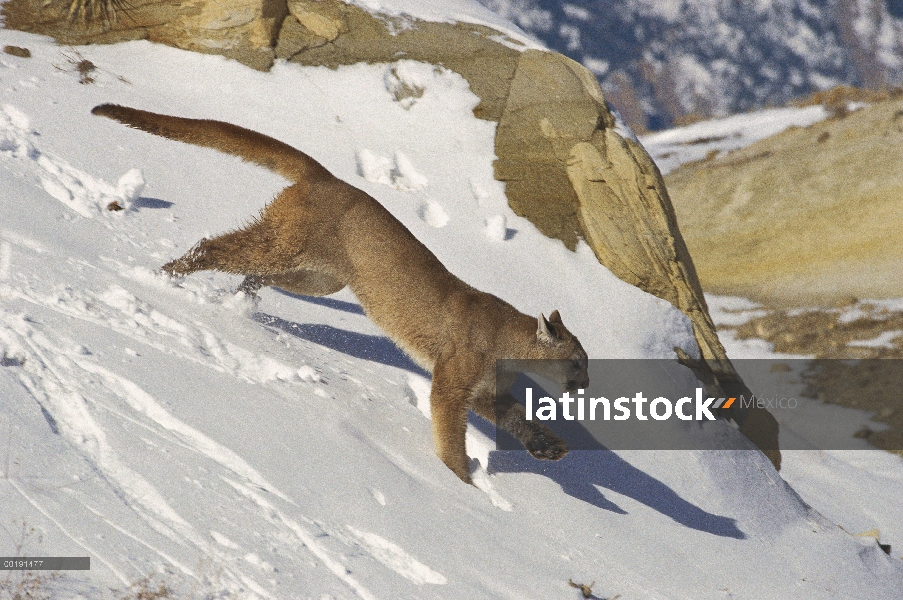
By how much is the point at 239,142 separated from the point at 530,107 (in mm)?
4274

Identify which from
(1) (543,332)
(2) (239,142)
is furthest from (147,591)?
(2) (239,142)

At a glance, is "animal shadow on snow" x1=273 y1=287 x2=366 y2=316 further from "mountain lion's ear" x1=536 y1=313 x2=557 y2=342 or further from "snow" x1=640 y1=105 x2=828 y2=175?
"snow" x1=640 y1=105 x2=828 y2=175

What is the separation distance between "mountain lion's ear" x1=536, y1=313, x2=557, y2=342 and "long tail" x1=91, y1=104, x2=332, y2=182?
1749 millimetres

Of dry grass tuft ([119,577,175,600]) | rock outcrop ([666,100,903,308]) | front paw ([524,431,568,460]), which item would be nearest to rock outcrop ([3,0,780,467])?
front paw ([524,431,568,460])

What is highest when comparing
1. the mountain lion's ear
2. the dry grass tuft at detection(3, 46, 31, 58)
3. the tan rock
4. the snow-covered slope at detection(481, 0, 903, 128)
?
the snow-covered slope at detection(481, 0, 903, 128)

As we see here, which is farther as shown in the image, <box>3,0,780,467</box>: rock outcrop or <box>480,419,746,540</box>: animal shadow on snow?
<box>3,0,780,467</box>: rock outcrop

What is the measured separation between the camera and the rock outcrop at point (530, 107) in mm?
8367

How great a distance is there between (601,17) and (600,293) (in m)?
43.3

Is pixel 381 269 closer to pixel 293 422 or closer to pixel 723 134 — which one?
pixel 293 422

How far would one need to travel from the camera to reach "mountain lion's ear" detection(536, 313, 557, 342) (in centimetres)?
532

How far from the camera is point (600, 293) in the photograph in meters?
8.07

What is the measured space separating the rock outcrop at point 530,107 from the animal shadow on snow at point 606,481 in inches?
79.3

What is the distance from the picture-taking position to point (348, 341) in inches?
248

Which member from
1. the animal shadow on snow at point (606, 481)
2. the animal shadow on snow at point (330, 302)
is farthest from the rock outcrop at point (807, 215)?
the animal shadow on snow at point (330, 302)
